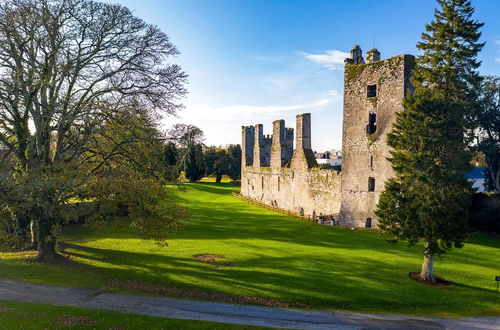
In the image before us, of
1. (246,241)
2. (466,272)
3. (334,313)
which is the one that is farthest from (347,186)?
(334,313)

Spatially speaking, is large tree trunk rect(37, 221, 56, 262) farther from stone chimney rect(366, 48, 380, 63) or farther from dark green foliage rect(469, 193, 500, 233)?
dark green foliage rect(469, 193, 500, 233)

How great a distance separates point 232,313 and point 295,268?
647cm

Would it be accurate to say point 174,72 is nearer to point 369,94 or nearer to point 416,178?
point 416,178

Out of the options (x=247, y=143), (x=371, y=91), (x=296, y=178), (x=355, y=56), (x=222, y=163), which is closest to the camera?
(x=371, y=91)

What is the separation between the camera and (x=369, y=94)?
32594 mm

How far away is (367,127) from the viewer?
107ft

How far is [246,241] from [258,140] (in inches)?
1210

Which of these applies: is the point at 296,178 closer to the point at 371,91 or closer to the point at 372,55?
the point at 371,91

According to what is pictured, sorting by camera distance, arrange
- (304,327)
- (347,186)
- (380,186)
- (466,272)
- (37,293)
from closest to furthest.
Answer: (304,327)
(37,293)
(466,272)
(380,186)
(347,186)

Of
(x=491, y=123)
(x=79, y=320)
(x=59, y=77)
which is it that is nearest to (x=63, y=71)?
(x=59, y=77)

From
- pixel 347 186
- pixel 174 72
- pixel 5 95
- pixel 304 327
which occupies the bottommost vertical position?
pixel 304 327

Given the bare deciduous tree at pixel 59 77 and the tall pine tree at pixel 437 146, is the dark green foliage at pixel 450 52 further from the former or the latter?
the bare deciduous tree at pixel 59 77

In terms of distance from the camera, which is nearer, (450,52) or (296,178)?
(450,52)

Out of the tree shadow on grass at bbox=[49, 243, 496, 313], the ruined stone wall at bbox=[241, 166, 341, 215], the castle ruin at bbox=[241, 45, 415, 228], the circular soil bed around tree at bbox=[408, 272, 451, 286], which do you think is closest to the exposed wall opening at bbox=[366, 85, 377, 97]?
the castle ruin at bbox=[241, 45, 415, 228]
